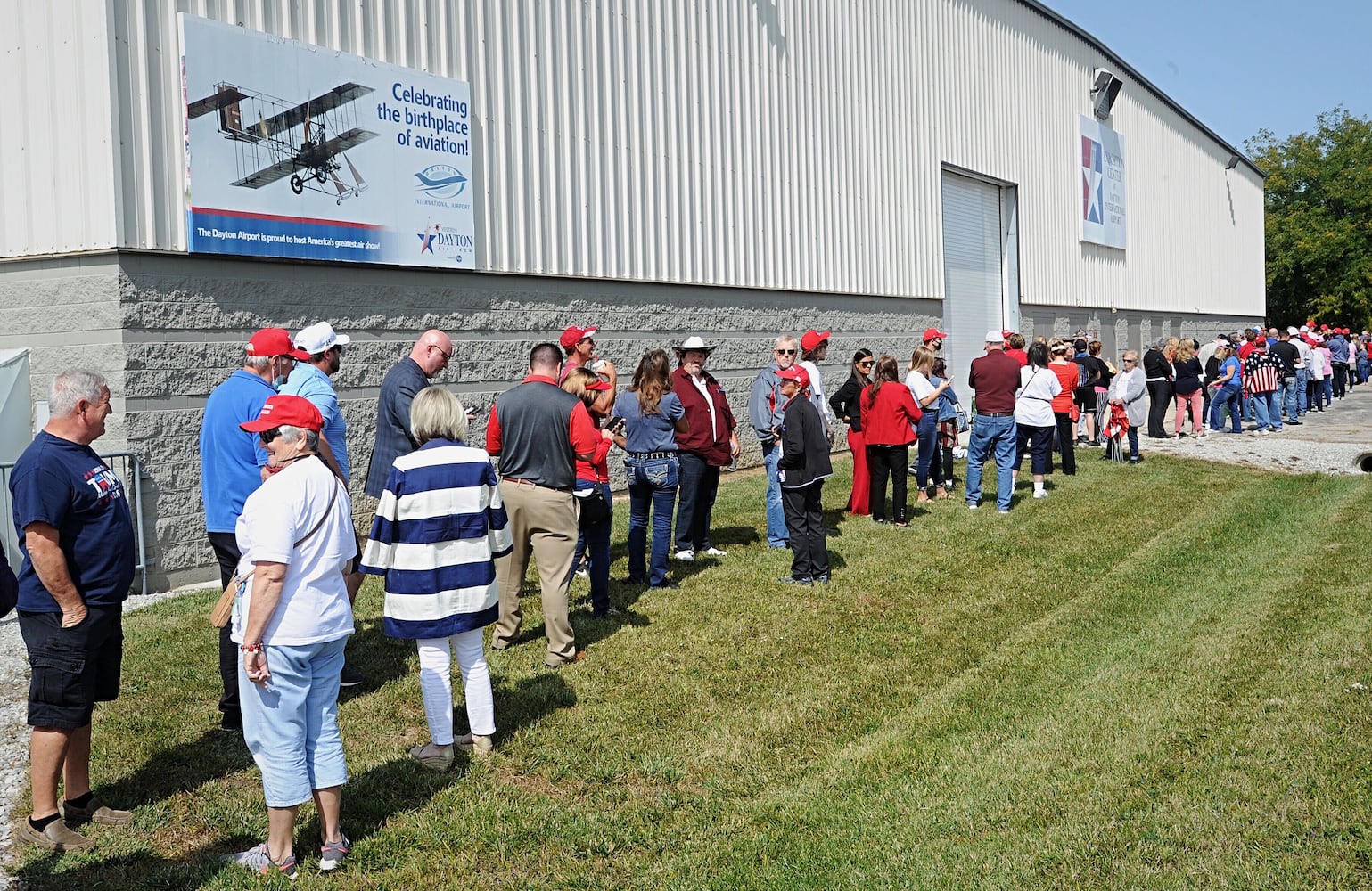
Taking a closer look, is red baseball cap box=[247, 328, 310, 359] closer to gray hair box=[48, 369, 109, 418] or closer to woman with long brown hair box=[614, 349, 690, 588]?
gray hair box=[48, 369, 109, 418]

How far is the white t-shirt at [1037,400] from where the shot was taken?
13539mm

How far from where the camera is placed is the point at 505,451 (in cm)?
713

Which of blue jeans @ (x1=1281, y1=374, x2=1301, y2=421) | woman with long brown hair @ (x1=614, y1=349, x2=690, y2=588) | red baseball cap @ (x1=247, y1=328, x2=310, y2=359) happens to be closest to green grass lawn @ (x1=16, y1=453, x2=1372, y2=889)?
woman with long brown hair @ (x1=614, y1=349, x2=690, y2=588)

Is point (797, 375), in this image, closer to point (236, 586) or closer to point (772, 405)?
point (772, 405)

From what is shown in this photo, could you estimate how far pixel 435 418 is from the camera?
5.46 meters

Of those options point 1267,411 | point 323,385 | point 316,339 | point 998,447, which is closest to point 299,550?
point 323,385

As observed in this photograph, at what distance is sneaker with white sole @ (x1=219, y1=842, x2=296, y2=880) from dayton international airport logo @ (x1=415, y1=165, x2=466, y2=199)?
8.25m

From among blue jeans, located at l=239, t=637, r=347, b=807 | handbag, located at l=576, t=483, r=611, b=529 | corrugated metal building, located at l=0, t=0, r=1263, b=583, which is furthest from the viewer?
corrugated metal building, located at l=0, t=0, r=1263, b=583

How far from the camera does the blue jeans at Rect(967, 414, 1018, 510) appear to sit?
506 inches

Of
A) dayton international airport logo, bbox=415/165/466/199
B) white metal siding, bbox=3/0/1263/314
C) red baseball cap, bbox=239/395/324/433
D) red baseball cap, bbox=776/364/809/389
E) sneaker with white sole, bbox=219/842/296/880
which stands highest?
white metal siding, bbox=3/0/1263/314

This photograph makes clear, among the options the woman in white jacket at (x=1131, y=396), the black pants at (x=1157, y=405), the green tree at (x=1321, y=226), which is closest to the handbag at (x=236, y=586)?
the woman in white jacket at (x=1131, y=396)

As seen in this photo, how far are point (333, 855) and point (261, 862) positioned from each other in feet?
0.90

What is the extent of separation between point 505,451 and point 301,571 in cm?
276

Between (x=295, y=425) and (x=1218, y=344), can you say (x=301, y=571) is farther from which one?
(x=1218, y=344)
